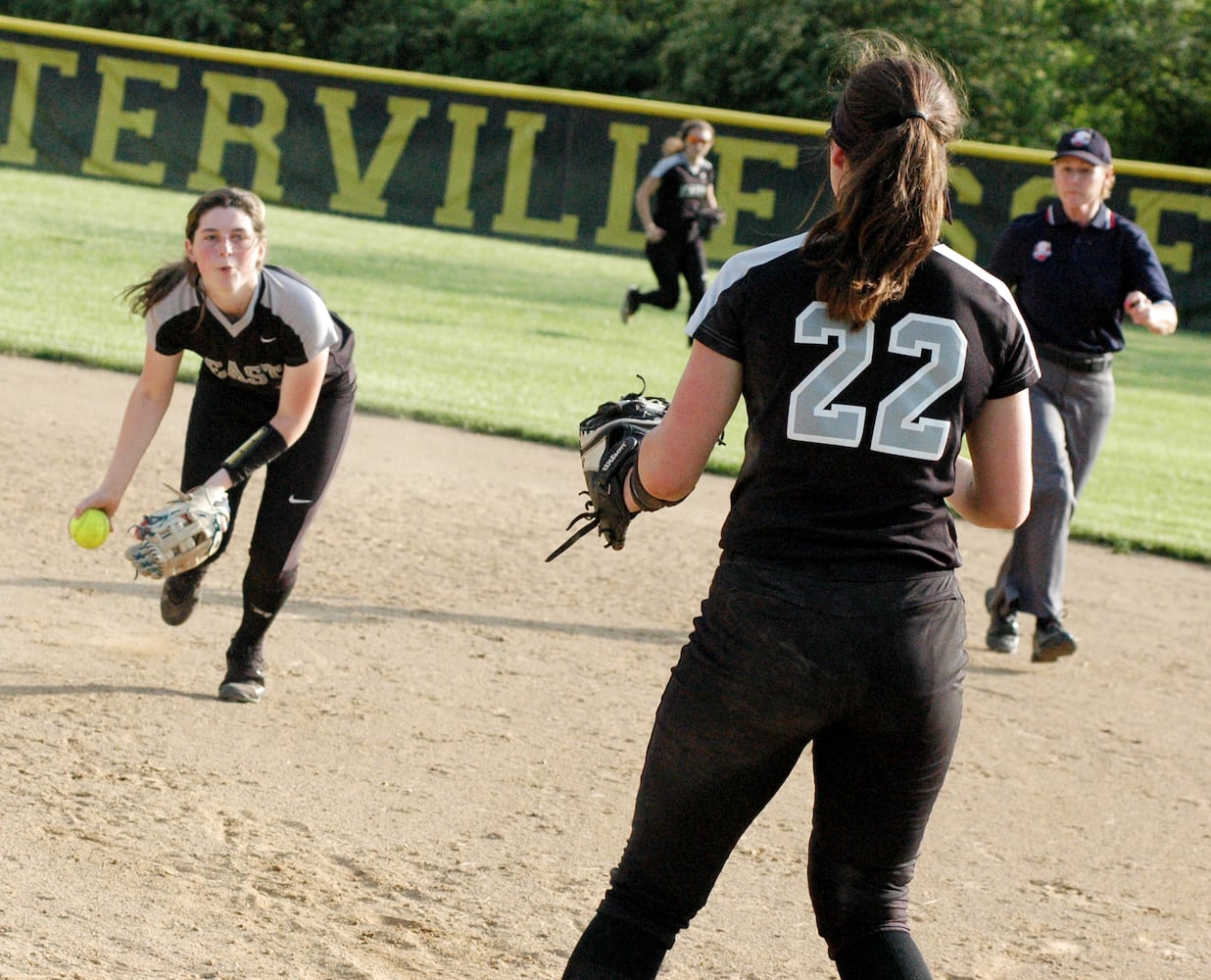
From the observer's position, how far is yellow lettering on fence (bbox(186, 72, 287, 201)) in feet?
73.5

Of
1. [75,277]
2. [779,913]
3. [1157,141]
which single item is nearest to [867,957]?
[779,913]

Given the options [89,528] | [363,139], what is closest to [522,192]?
[363,139]

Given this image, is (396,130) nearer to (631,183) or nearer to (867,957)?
(631,183)

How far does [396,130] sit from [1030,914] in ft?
64.5

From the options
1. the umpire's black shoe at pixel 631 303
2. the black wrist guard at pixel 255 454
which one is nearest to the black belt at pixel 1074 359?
the black wrist guard at pixel 255 454

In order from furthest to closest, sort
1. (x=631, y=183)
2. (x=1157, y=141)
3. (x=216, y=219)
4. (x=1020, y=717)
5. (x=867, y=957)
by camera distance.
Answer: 1. (x=1157, y=141)
2. (x=631, y=183)
3. (x=1020, y=717)
4. (x=216, y=219)
5. (x=867, y=957)

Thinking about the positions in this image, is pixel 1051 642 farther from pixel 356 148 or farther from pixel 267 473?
pixel 356 148

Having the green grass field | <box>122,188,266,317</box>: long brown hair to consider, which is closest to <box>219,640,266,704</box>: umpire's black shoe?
<box>122,188,266,317</box>: long brown hair

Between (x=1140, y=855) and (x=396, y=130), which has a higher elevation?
(x=396, y=130)

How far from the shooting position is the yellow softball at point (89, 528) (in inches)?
186

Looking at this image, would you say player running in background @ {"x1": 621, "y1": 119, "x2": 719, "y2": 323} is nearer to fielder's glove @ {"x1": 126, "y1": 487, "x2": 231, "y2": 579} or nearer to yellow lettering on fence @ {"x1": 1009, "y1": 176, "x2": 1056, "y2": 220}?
yellow lettering on fence @ {"x1": 1009, "y1": 176, "x2": 1056, "y2": 220}

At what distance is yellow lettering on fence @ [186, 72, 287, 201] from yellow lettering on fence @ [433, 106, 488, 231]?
8.25ft

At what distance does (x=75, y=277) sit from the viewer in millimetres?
14352

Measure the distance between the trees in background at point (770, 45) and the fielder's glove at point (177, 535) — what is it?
2565 cm
